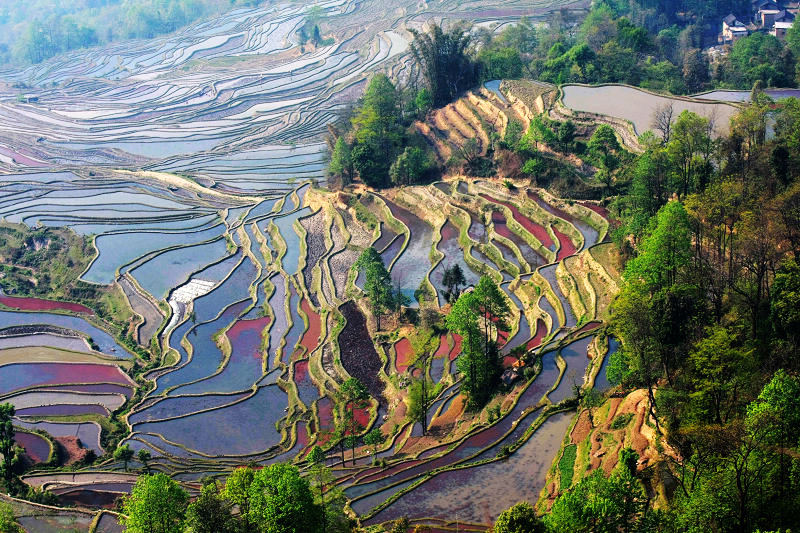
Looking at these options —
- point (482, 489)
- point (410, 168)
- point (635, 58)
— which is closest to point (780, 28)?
point (635, 58)

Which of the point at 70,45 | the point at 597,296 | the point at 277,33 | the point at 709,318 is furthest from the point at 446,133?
the point at 70,45

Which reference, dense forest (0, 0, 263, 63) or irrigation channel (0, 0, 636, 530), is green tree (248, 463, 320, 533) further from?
dense forest (0, 0, 263, 63)

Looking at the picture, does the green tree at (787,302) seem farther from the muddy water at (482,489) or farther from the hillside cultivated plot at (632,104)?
the hillside cultivated plot at (632,104)

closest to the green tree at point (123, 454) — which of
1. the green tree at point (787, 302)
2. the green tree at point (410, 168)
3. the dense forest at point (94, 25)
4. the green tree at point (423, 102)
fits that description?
the green tree at point (787, 302)

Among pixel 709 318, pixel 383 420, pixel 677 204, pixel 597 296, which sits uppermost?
pixel 677 204

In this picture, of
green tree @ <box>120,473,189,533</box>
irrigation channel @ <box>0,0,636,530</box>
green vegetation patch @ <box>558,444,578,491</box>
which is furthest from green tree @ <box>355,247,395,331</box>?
green tree @ <box>120,473,189,533</box>

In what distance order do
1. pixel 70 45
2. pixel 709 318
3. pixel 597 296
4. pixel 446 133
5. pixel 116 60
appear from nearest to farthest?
pixel 709 318, pixel 597 296, pixel 446 133, pixel 116 60, pixel 70 45

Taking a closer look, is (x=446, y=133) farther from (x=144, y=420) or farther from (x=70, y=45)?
(x=70, y=45)
